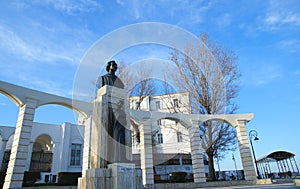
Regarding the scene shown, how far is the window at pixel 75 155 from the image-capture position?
20547 millimetres

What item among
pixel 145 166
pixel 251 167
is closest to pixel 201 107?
pixel 251 167

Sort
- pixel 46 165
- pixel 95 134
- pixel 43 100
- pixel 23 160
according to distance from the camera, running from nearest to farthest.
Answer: pixel 95 134, pixel 23 160, pixel 43 100, pixel 46 165

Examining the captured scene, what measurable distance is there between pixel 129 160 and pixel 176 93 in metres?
11.9

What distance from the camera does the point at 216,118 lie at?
14000mm

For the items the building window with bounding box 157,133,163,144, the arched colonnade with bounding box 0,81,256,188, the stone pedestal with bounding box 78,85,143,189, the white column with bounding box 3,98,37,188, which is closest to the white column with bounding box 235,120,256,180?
the arched colonnade with bounding box 0,81,256,188

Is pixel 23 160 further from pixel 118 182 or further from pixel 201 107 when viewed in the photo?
pixel 201 107

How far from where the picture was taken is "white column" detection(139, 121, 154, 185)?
11078 millimetres

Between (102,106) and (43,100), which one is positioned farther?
(43,100)

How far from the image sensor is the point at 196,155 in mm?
12711

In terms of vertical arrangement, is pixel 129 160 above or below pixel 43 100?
below

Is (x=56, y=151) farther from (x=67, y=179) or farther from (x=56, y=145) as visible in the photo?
(x=67, y=179)

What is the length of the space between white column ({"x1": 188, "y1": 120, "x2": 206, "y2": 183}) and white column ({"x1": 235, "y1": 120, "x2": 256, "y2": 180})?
2.89m

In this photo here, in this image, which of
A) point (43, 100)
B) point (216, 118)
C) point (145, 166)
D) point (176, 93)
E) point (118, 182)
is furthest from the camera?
point (176, 93)

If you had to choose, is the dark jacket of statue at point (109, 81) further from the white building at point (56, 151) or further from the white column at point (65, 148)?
the white column at point (65, 148)
